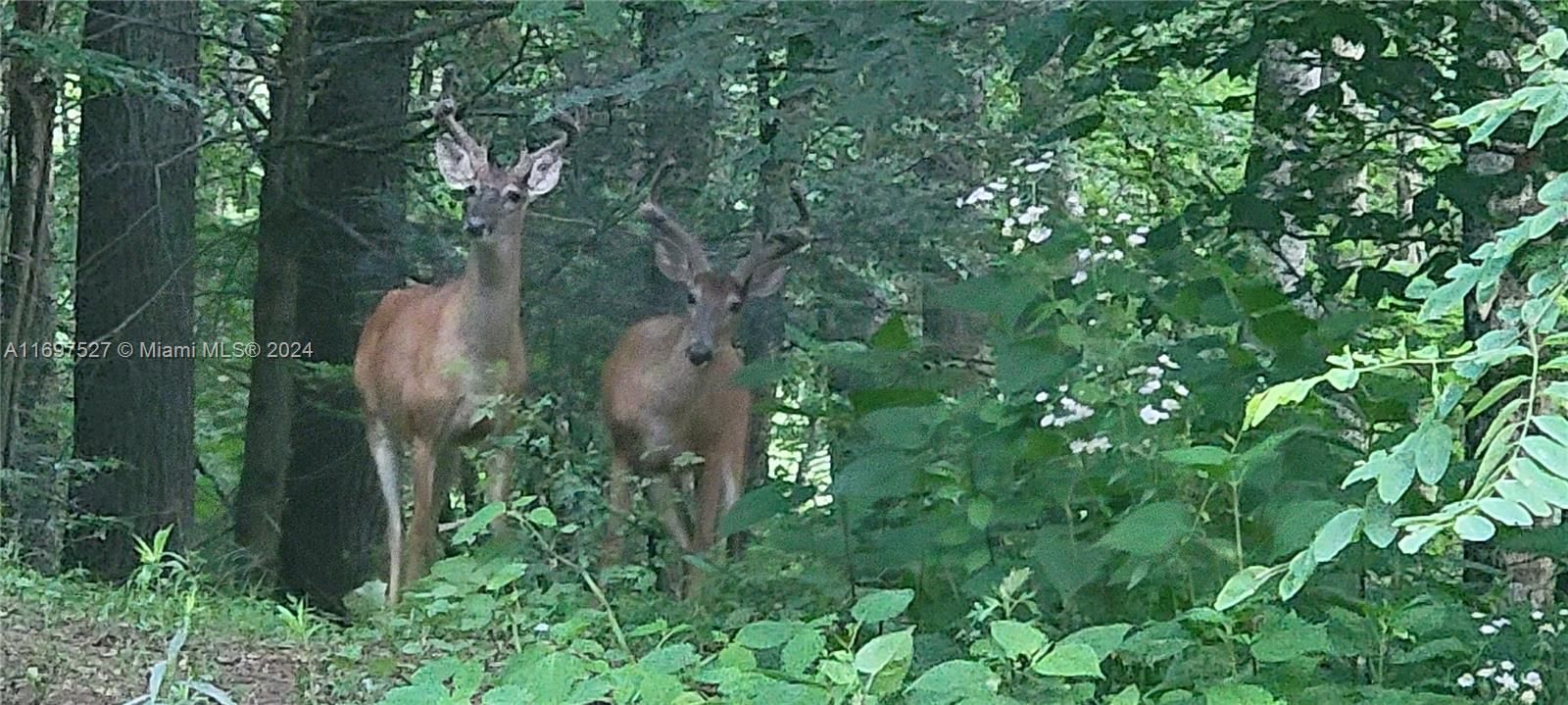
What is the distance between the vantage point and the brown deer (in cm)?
901

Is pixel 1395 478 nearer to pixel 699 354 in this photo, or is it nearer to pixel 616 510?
pixel 616 510

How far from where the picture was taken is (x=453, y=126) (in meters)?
9.19

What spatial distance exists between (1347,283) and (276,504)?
7.72m

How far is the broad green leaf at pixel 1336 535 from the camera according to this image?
2.56m

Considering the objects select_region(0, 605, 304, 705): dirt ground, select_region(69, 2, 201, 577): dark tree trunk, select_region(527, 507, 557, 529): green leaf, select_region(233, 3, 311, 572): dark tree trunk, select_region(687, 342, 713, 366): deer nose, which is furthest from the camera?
select_region(69, 2, 201, 577): dark tree trunk

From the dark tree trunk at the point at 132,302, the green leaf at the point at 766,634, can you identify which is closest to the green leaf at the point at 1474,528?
the green leaf at the point at 766,634

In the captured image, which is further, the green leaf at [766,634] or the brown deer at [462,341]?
the brown deer at [462,341]

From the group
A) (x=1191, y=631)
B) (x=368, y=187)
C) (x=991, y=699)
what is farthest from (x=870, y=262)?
(x=991, y=699)

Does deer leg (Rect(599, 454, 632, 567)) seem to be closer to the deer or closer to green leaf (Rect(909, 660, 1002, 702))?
the deer

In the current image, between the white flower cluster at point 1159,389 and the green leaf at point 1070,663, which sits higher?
the white flower cluster at point 1159,389

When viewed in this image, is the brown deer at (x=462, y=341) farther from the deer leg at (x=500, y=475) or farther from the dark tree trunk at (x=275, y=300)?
the dark tree trunk at (x=275, y=300)

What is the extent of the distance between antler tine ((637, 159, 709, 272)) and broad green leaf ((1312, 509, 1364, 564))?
7.07m

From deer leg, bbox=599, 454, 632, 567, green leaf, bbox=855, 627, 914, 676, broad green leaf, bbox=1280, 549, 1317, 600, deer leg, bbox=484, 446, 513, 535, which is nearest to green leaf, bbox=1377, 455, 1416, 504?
broad green leaf, bbox=1280, 549, 1317, 600

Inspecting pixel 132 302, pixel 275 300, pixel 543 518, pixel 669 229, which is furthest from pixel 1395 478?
pixel 132 302
